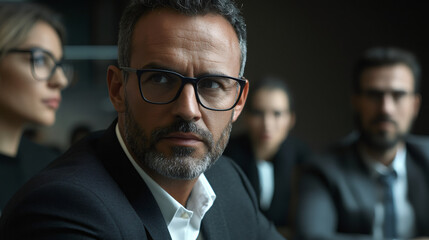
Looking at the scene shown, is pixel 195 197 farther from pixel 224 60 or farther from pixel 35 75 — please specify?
pixel 35 75

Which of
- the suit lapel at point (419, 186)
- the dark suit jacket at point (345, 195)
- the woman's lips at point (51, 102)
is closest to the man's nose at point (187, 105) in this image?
the woman's lips at point (51, 102)

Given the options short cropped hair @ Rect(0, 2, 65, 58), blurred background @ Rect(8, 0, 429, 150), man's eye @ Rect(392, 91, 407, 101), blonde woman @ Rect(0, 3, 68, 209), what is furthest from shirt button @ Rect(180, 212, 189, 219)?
blurred background @ Rect(8, 0, 429, 150)

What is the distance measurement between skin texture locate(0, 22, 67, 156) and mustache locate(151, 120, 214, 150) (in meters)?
0.86

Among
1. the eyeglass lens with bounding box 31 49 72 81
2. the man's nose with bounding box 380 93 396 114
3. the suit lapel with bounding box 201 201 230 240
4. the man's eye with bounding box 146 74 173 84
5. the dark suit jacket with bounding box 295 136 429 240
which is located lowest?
the dark suit jacket with bounding box 295 136 429 240

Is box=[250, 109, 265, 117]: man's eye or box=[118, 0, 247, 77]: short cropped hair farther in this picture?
box=[250, 109, 265, 117]: man's eye

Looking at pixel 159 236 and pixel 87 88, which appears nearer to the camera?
pixel 159 236

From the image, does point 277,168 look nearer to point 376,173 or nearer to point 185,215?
point 376,173

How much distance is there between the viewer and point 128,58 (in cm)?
106

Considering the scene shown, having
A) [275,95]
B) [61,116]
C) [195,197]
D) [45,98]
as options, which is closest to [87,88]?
[61,116]

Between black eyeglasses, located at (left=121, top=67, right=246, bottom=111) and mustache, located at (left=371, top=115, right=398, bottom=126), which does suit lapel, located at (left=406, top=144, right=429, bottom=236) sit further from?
black eyeglasses, located at (left=121, top=67, right=246, bottom=111)

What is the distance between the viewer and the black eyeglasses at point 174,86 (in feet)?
3.20

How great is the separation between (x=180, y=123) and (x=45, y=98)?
0.92 meters

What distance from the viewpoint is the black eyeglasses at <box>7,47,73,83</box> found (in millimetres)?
1680

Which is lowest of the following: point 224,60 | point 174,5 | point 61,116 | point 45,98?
point 61,116
